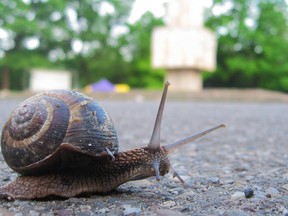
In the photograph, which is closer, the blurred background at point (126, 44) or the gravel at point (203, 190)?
the gravel at point (203, 190)

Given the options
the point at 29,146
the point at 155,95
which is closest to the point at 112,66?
the point at 155,95

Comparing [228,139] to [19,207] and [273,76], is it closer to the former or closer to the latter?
[19,207]

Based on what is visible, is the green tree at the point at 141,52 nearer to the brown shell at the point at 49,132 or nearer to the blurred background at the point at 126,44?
the blurred background at the point at 126,44

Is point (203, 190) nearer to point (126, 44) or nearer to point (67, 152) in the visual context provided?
point (67, 152)


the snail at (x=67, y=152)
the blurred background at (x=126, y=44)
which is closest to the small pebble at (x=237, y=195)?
the snail at (x=67, y=152)

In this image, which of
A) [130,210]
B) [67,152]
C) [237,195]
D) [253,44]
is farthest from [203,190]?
[253,44]

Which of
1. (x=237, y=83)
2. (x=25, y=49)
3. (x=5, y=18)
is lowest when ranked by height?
(x=237, y=83)
